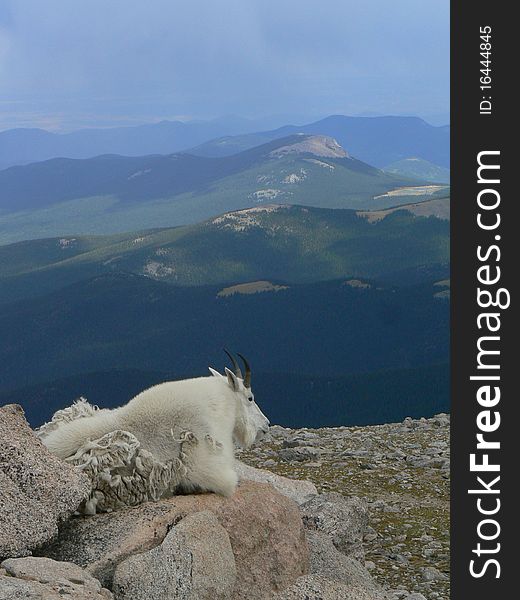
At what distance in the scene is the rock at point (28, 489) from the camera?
7.77 metres

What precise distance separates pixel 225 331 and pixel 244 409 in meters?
115

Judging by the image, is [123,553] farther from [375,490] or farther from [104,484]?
[375,490]

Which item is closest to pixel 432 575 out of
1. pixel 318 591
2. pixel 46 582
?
pixel 318 591

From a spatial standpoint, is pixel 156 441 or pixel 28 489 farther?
pixel 156 441

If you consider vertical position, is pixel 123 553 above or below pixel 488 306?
below

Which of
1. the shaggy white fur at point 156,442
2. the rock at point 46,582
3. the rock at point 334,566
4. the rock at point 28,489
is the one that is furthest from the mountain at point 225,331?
the rock at point 46,582

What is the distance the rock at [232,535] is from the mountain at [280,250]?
153283 mm

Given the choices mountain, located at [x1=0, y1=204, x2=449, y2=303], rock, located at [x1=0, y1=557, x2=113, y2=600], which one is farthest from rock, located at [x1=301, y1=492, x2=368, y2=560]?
mountain, located at [x1=0, y1=204, x2=449, y2=303]

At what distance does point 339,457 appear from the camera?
60.4 ft

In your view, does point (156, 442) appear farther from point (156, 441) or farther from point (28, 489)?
point (28, 489)

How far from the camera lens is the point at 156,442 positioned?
9.24 metres

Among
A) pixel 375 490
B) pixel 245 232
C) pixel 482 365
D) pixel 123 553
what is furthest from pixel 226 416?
pixel 245 232

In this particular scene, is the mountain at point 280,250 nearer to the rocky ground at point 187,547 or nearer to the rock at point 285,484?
the rock at point 285,484

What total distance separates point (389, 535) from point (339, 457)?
537cm
